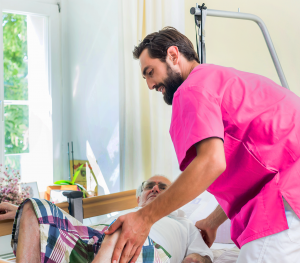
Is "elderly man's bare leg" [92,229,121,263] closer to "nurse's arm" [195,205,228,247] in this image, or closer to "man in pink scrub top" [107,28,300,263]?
"man in pink scrub top" [107,28,300,263]

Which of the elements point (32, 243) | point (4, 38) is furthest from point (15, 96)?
point (32, 243)

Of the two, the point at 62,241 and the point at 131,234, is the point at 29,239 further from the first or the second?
the point at 131,234

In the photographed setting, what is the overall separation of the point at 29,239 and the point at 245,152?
72 cm

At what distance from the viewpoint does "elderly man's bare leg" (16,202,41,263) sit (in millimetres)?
972

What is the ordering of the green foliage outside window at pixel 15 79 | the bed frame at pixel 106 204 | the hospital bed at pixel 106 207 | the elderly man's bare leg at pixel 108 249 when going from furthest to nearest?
1. the green foliage outside window at pixel 15 79
2. the bed frame at pixel 106 204
3. the hospital bed at pixel 106 207
4. the elderly man's bare leg at pixel 108 249

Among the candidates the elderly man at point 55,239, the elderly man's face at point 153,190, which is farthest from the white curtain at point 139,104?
the elderly man at point 55,239

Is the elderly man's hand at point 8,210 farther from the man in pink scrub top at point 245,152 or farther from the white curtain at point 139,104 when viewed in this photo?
the white curtain at point 139,104

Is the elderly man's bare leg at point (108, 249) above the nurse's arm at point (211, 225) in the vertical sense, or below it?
above

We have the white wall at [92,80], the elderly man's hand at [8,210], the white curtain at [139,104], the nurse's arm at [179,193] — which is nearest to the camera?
the nurse's arm at [179,193]

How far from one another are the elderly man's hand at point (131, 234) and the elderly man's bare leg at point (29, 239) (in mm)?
356

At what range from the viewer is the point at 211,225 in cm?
137

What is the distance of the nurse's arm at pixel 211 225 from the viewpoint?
128 centimetres

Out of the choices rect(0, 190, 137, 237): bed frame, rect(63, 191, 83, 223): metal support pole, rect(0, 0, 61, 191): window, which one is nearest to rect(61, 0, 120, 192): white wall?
rect(0, 0, 61, 191): window

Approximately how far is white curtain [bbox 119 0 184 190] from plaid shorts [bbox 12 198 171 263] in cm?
95
